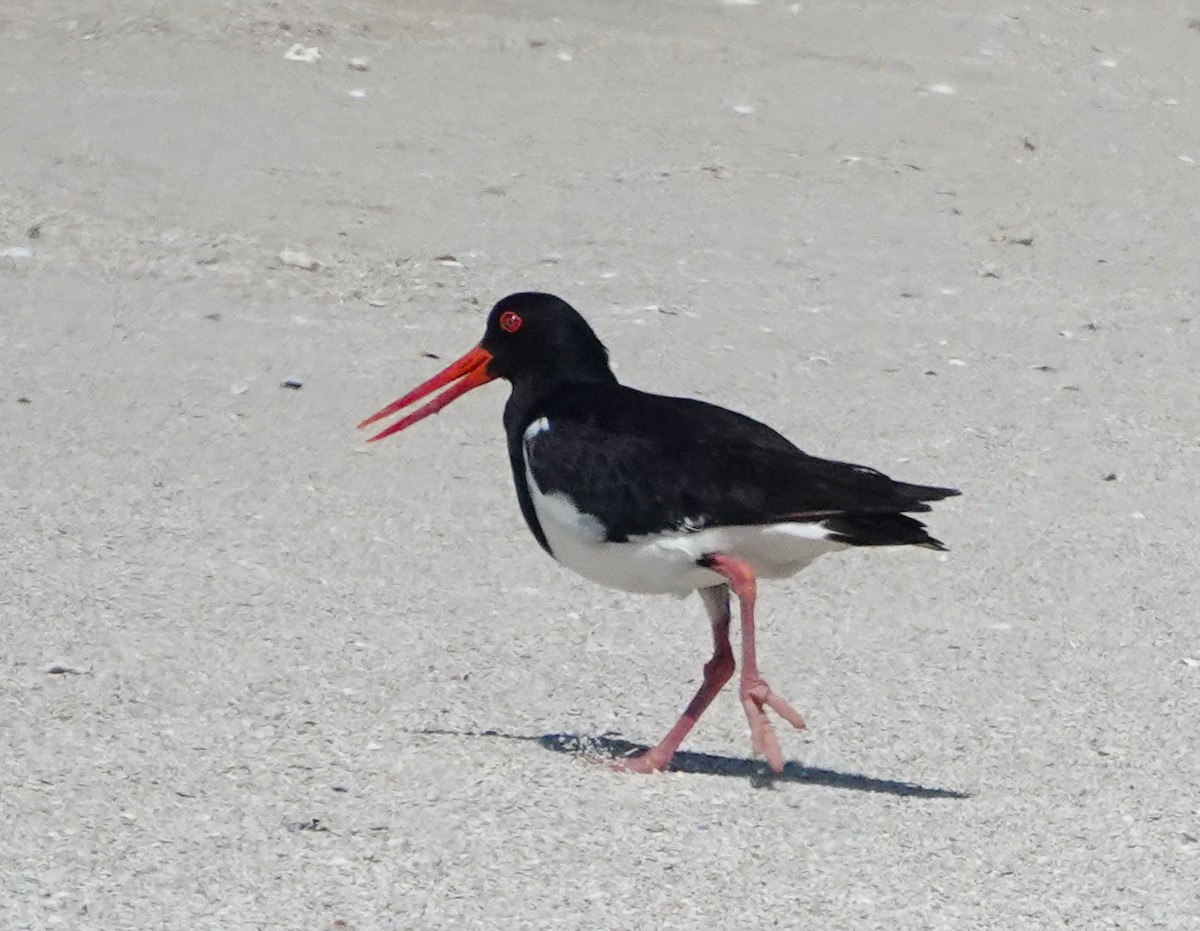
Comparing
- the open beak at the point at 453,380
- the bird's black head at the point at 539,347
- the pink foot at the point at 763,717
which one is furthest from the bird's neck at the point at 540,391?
the pink foot at the point at 763,717

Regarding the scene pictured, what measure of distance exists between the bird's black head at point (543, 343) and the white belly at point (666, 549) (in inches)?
17.1

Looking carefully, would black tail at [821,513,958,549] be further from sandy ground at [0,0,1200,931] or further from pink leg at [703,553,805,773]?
sandy ground at [0,0,1200,931]

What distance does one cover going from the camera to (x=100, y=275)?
900 cm

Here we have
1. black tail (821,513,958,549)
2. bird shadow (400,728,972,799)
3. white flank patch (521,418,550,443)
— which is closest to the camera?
black tail (821,513,958,549)

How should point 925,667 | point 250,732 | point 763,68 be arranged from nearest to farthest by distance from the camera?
point 250,732, point 925,667, point 763,68

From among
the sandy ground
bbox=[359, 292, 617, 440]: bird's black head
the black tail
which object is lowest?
the sandy ground

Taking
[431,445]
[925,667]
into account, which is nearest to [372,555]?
[431,445]

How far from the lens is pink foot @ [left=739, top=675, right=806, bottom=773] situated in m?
4.85

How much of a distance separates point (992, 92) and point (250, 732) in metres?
7.85

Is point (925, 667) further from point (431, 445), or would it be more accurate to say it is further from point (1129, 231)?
point (1129, 231)

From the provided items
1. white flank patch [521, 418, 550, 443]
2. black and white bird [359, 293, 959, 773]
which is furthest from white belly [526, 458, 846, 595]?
white flank patch [521, 418, 550, 443]

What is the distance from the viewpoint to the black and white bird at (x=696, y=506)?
15.9 feet

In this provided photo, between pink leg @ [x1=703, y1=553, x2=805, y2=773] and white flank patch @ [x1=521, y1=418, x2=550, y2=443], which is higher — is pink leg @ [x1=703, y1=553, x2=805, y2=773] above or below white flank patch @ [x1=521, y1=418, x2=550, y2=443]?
below

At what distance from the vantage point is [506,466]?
7.32m
